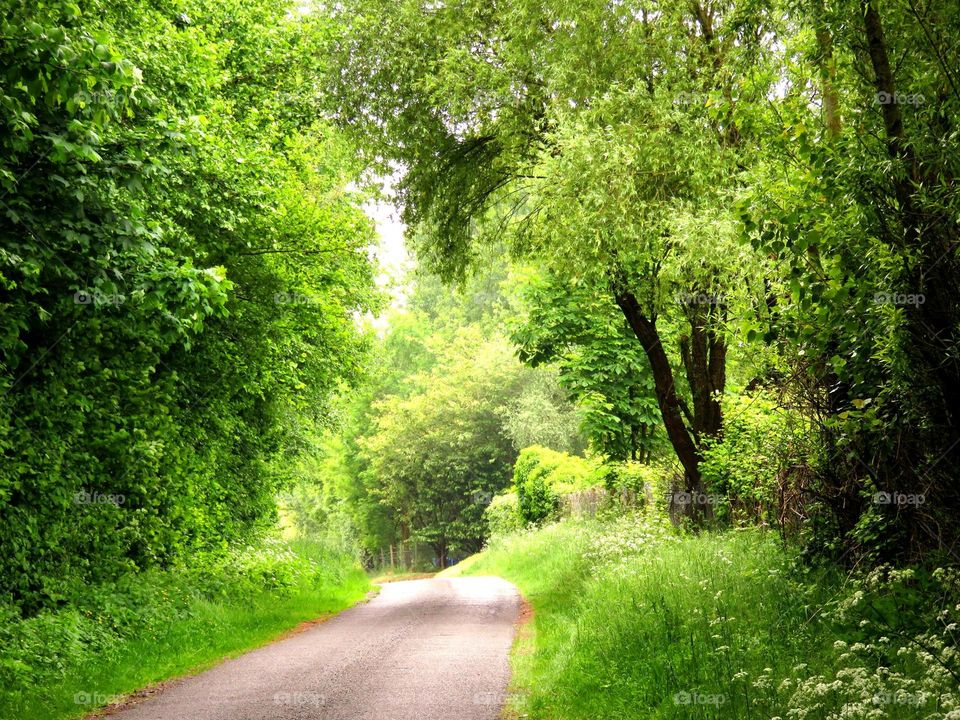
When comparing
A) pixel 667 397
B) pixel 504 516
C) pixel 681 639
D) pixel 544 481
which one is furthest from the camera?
pixel 504 516

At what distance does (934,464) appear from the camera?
704cm

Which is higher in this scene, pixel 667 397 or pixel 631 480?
pixel 667 397

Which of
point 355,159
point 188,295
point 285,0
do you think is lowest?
point 188,295

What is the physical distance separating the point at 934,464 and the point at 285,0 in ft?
55.5

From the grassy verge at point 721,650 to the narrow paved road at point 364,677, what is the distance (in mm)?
661

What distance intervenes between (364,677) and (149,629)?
3.55 metres

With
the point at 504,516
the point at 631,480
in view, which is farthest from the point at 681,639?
the point at 504,516

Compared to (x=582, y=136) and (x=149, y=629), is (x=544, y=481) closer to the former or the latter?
(x=582, y=136)

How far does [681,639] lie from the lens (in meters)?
8.08

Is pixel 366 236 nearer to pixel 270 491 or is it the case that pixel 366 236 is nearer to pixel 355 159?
pixel 355 159

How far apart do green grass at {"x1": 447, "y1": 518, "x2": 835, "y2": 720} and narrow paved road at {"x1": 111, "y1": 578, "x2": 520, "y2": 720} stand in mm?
639

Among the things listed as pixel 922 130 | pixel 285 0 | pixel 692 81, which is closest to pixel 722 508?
pixel 692 81

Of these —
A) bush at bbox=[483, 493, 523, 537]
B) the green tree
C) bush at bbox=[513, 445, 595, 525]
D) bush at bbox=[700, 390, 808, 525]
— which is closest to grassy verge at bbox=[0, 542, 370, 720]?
bush at bbox=[700, 390, 808, 525]

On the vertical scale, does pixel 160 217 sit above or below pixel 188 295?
above
